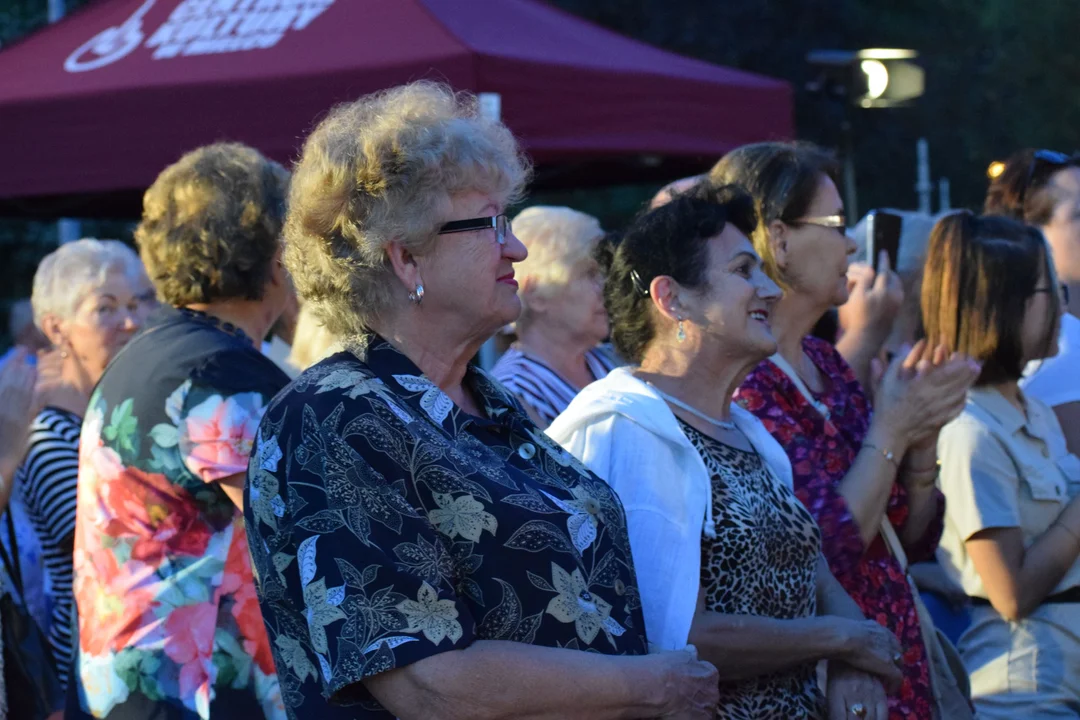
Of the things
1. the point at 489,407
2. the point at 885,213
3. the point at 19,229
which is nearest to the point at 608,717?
the point at 489,407

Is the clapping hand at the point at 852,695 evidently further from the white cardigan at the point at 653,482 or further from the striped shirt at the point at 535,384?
the striped shirt at the point at 535,384

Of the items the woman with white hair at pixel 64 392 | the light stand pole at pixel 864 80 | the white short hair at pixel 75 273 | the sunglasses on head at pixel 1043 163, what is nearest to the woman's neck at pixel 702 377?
the woman with white hair at pixel 64 392

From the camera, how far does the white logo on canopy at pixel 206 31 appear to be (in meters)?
5.27

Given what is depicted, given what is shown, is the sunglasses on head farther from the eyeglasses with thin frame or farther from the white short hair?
the white short hair

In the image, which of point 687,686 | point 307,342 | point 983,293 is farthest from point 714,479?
point 307,342

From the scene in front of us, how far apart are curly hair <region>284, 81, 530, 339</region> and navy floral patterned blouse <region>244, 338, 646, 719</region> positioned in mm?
111

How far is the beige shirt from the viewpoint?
3750 millimetres

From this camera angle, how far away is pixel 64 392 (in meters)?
4.69

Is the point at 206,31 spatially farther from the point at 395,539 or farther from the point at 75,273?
the point at 395,539

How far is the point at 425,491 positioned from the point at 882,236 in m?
2.78

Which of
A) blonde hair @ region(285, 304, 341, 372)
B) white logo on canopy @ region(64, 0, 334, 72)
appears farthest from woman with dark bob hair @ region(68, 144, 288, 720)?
white logo on canopy @ region(64, 0, 334, 72)

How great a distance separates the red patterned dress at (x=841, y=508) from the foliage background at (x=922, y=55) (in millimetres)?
17090

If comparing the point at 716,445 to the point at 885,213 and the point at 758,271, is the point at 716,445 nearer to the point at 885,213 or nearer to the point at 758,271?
the point at 758,271

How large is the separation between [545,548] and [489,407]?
13.3 inches
